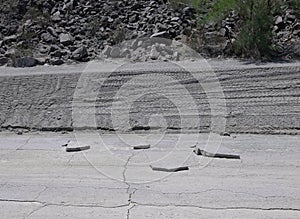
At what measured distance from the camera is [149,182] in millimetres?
5586

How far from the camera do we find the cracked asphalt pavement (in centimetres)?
466

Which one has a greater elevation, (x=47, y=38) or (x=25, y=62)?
(x=47, y=38)

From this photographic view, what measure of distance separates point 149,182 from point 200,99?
11.1 ft

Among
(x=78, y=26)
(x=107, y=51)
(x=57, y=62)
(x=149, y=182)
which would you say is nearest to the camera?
(x=149, y=182)

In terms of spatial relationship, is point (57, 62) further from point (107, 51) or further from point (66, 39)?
point (66, 39)

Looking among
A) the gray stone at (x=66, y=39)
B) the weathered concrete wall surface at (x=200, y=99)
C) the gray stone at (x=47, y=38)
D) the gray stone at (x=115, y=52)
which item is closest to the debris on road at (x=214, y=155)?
the weathered concrete wall surface at (x=200, y=99)

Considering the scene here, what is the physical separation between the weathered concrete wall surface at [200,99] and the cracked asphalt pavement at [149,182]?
58 centimetres

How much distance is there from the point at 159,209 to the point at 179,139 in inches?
131

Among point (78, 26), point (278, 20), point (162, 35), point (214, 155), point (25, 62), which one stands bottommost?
point (214, 155)

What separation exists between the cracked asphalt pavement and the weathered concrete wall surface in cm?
58

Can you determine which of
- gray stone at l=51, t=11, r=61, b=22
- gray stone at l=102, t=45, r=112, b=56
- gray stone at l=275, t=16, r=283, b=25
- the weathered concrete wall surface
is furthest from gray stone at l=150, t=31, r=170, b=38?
gray stone at l=51, t=11, r=61, b=22

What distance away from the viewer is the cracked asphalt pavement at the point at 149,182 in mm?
4660

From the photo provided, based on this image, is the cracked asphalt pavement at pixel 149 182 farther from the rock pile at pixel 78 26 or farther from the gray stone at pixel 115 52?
the rock pile at pixel 78 26

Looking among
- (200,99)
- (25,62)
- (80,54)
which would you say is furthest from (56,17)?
(200,99)
